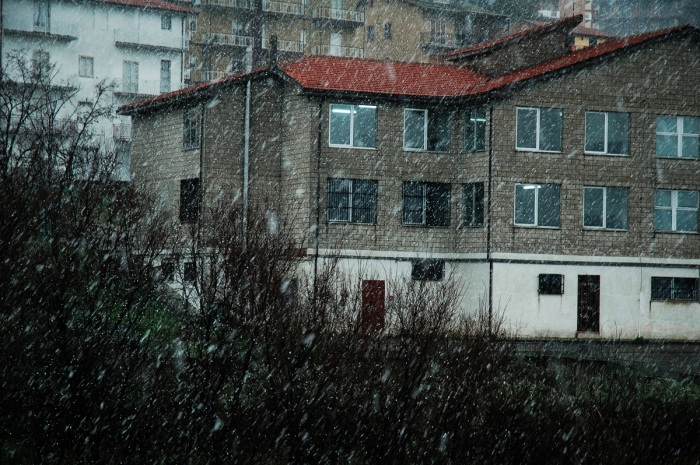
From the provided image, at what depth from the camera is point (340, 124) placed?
3025 cm

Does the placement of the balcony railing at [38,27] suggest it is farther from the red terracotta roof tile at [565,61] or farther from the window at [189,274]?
the window at [189,274]

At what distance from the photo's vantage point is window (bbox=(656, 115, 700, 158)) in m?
31.8

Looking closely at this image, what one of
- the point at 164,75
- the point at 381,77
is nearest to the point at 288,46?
the point at 164,75

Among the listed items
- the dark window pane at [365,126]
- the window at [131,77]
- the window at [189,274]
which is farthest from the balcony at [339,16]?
the window at [189,274]

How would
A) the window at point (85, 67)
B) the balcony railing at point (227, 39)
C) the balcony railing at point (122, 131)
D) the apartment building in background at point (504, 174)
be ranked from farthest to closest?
the balcony railing at point (227, 39) → the window at point (85, 67) → the balcony railing at point (122, 131) → the apartment building in background at point (504, 174)

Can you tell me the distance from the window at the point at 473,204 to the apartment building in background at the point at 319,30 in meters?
37.0

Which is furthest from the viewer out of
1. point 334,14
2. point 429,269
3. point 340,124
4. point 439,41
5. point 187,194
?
point 439,41

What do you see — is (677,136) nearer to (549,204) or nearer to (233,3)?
(549,204)

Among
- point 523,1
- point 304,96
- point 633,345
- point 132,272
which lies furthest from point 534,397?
point 523,1

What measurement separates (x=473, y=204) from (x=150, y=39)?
110ft

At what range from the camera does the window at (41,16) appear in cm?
5528

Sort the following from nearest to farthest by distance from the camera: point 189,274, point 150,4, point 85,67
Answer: point 189,274 < point 85,67 < point 150,4

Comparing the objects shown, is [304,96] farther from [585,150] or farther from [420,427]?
[420,427]

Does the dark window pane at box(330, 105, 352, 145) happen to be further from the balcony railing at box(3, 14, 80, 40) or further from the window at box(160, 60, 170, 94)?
the window at box(160, 60, 170, 94)
